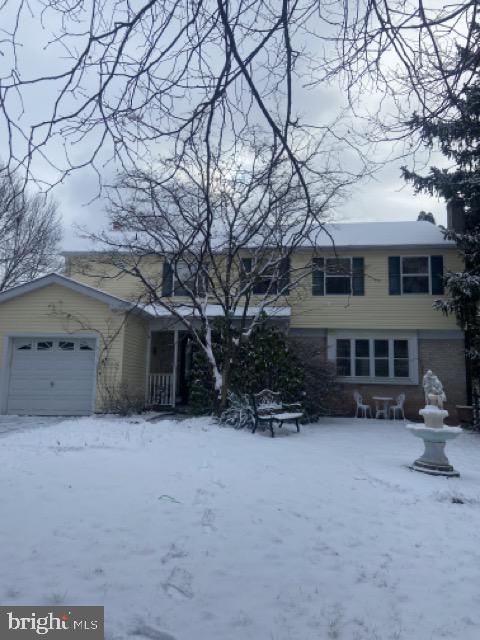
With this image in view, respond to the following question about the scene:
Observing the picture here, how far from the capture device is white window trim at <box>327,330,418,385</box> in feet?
55.0

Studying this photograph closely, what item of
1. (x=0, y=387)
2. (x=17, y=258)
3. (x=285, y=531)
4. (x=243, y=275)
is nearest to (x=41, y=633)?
(x=285, y=531)

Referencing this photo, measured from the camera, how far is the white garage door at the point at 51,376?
1505 cm

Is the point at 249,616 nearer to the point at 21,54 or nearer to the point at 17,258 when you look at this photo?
the point at 21,54

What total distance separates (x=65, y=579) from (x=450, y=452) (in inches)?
361

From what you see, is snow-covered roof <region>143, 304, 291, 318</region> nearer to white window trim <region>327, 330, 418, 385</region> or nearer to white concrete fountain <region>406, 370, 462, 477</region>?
white window trim <region>327, 330, 418, 385</region>

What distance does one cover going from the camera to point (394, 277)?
678 inches

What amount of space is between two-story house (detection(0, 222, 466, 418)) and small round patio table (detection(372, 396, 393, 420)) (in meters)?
0.44

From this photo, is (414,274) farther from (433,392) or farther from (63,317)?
(63,317)

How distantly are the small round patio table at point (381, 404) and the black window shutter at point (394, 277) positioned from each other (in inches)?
149

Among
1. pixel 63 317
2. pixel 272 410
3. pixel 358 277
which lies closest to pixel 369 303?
pixel 358 277

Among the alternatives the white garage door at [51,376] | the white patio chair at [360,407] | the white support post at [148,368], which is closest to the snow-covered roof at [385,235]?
the white patio chair at [360,407]

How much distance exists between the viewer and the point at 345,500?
5926 mm

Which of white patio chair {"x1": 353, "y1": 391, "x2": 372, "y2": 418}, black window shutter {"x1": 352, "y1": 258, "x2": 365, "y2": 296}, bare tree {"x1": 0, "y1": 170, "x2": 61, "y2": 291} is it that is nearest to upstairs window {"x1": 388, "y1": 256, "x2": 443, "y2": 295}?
black window shutter {"x1": 352, "y1": 258, "x2": 365, "y2": 296}

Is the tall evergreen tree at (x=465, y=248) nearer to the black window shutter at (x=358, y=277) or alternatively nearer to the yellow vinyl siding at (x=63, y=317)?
the black window shutter at (x=358, y=277)
